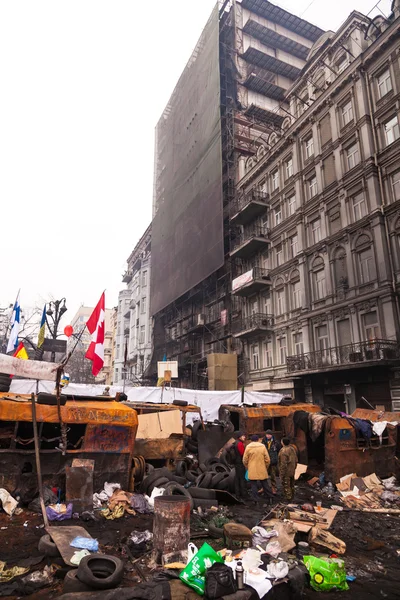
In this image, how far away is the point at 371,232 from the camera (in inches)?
832

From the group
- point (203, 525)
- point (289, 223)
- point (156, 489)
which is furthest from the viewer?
point (289, 223)

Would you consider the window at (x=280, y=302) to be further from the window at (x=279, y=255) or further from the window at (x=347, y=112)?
the window at (x=347, y=112)

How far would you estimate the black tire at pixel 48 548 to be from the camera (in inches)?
209

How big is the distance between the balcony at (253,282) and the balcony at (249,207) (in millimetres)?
5300

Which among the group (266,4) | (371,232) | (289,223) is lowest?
(371,232)

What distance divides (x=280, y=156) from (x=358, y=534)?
27.9m

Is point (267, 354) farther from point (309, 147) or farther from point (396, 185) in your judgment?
point (309, 147)

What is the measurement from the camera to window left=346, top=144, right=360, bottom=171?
23.1m

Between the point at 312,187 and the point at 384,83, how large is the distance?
7064mm

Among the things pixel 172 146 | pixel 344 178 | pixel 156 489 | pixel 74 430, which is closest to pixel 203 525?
pixel 156 489

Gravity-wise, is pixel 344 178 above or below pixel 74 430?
above

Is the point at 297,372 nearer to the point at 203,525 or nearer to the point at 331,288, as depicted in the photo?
the point at 331,288

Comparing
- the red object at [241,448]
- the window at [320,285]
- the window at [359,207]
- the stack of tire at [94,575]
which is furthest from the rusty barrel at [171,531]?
the window at [359,207]

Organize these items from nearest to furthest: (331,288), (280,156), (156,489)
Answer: (156,489) → (331,288) → (280,156)
